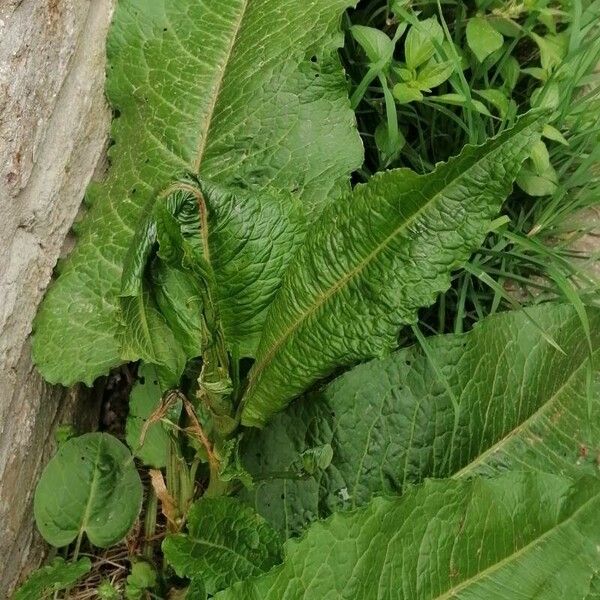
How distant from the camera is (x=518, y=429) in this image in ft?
4.59

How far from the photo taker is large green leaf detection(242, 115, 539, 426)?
1.04 metres

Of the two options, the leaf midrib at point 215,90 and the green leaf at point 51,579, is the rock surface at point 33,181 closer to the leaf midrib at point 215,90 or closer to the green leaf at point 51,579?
the green leaf at point 51,579

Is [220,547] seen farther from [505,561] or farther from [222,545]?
[505,561]

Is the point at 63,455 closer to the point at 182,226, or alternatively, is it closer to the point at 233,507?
the point at 233,507

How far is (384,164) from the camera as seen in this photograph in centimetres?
161

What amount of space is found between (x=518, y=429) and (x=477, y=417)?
0.24 ft

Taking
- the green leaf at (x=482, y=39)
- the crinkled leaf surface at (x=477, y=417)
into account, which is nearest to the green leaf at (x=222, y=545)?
the crinkled leaf surface at (x=477, y=417)

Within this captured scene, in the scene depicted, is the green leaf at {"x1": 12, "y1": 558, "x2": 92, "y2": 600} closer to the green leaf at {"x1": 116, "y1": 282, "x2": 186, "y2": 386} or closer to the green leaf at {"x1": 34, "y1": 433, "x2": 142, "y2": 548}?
the green leaf at {"x1": 34, "y1": 433, "x2": 142, "y2": 548}

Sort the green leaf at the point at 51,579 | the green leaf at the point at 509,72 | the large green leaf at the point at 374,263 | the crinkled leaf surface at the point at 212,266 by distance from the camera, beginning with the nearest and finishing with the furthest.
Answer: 1. the large green leaf at the point at 374,263
2. the crinkled leaf surface at the point at 212,266
3. the green leaf at the point at 51,579
4. the green leaf at the point at 509,72

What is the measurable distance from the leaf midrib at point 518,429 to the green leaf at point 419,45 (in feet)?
2.04

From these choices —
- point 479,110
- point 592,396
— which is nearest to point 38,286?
point 479,110

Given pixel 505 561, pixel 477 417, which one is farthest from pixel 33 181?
pixel 505 561

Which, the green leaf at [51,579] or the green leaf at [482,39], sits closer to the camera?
the green leaf at [51,579]

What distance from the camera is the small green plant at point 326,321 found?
1137 millimetres
